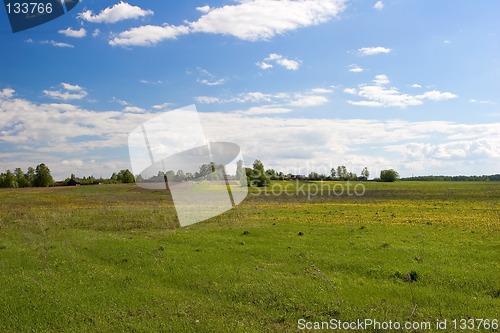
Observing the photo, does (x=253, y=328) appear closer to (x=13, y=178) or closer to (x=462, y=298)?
(x=462, y=298)

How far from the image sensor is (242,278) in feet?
47.8

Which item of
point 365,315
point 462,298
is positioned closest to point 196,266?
point 365,315

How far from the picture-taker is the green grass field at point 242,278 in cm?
1100

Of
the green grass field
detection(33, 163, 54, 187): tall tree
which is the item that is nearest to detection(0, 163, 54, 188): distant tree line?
detection(33, 163, 54, 187): tall tree

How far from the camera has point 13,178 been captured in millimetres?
131375

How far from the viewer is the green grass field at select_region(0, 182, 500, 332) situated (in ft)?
36.1

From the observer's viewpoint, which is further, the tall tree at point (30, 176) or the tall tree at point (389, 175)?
the tall tree at point (389, 175)

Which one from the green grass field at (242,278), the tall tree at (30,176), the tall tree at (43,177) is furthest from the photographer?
the tall tree at (30,176)

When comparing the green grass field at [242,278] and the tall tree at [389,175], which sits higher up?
the tall tree at [389,175]

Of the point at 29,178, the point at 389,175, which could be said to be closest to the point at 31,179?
the point at 29,178

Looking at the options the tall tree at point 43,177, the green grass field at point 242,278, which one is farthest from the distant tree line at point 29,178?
the green grass field at point 242,278

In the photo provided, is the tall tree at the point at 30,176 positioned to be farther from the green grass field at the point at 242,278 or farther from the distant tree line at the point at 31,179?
the green grass field at the point at 242,278

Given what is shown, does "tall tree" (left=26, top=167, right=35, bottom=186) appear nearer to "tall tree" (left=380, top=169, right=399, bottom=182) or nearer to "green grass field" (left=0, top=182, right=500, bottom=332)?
"green grass field" (left=0, top=182, right=500, bottom=332)

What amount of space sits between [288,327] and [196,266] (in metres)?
7.02
